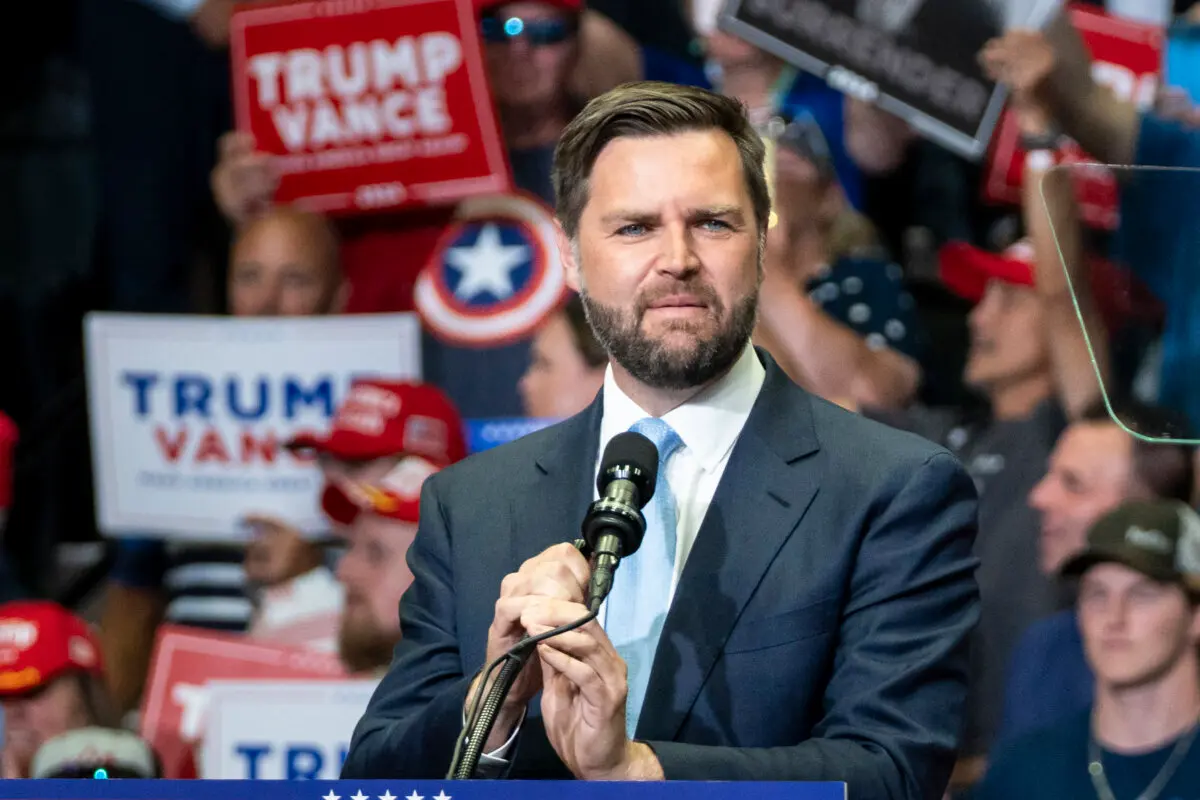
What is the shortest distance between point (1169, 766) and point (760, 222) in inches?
71.6

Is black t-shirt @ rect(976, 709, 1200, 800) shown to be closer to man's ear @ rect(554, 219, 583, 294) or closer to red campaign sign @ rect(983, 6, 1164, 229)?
red campaign sign @ rect(983, 6, 1164, 229)

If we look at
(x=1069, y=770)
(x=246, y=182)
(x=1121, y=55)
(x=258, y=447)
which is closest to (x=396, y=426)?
(x=258, y=447)

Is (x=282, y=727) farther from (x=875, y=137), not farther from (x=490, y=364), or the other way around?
(x=875, y=137)

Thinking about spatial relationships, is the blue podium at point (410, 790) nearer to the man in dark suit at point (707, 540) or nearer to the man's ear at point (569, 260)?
the man in dark suit at point (707, 540)

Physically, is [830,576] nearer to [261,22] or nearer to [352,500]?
[352,500]

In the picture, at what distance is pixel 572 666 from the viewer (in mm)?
1290

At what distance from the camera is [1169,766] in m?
2.98

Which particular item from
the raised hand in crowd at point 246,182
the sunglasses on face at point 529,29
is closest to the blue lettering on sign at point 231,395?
the raised hand in crowd at point 246,182

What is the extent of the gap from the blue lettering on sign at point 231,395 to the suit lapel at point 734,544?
7.75ft

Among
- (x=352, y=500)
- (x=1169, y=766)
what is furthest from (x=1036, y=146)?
(x=352, y=500)

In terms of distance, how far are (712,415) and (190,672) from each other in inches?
98.1

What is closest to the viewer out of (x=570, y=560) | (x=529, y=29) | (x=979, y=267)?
(x=570, y=560)

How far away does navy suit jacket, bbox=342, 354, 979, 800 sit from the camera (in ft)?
4.66

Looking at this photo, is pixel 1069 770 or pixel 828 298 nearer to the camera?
pixel 1069 770
